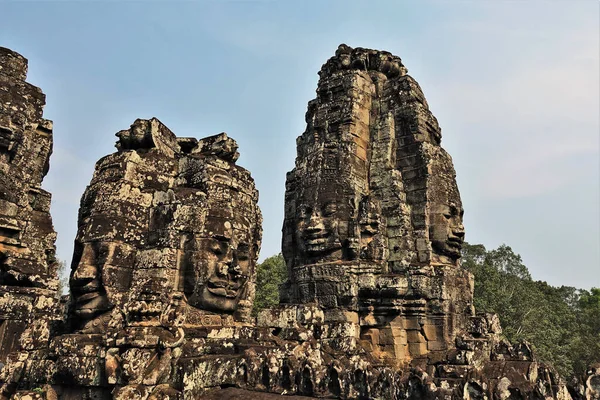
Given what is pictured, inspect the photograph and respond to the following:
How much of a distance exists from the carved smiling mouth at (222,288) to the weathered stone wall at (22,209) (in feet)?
13.6

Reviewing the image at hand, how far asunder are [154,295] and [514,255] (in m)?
35.9

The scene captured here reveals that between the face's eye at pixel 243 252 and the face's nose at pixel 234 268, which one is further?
the face's eye at pixel 243 252

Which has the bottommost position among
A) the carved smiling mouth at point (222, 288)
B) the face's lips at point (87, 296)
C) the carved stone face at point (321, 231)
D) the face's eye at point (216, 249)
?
the face's lips at point (87, 296)

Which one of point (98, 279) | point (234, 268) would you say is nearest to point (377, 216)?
point (234, 268)

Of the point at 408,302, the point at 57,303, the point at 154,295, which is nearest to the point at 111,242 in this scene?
the point at 154,295

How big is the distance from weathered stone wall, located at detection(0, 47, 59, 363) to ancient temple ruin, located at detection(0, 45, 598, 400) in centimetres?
4

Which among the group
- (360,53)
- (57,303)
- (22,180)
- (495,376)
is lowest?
(495,376)

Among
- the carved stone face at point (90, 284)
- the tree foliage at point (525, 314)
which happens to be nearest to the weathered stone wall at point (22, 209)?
the carved stone face at point (90, 284)

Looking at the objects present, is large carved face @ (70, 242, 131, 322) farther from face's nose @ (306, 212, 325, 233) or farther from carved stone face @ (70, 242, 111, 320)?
face's nose @ (306, 212, 325, 233)

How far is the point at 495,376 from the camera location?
11.9 m

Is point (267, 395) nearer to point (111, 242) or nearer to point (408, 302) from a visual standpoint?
point (111, 242)

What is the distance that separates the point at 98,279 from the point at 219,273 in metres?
1.77

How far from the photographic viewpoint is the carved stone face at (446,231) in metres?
14.7

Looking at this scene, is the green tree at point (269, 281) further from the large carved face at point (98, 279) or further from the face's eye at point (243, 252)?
the large carved face at point (98, 279)
